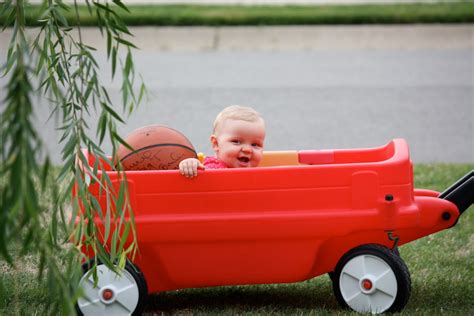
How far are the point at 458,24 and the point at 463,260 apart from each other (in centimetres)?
711

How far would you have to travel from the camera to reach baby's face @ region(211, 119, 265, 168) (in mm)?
4125

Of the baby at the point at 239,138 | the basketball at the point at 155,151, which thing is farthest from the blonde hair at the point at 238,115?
the basketball at the point at 155,151

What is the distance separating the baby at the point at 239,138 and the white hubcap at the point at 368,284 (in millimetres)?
605

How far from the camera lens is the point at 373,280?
12.9ft

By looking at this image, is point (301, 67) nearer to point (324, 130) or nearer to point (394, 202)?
point (324, 130)

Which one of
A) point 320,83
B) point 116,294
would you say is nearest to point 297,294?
point 116,294

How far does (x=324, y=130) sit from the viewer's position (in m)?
7.88

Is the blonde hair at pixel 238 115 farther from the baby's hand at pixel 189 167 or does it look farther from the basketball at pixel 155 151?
the baby's hand at pixel 189 167

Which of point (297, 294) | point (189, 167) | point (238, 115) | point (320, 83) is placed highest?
point (238, 115)

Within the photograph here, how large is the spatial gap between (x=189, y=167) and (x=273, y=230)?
41cm

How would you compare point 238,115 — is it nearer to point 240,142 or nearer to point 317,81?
point 240,142

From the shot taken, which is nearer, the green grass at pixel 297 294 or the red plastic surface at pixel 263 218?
the red plastic surface at pixel 263 218

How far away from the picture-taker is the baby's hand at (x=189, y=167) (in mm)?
3824

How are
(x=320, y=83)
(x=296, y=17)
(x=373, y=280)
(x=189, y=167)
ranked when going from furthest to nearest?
(x=296, y=17) < (x=320, y=83) < (x=373, y=280) < (x=189, y=167)
